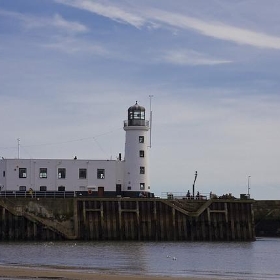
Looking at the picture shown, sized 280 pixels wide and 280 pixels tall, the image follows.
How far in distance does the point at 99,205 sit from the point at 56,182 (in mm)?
7724

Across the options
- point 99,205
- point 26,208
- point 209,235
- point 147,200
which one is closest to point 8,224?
point 26,208

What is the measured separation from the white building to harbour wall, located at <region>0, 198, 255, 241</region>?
5976 mm

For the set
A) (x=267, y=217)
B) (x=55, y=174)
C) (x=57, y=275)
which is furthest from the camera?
(x=267, y=217)

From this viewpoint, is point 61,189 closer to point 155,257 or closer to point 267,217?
point 155,257

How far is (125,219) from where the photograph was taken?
6831 centimetres

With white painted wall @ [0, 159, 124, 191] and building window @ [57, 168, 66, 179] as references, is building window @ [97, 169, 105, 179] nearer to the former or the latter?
white painted wall @ [0, 159, 124, 191]

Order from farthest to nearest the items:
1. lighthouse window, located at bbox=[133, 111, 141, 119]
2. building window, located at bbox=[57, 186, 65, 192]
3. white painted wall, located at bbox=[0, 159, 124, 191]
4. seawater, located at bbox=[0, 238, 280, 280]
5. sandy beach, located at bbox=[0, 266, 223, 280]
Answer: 1. lighthouse window, located at bbox=[133, 111, 141, 119]
2. white painted wall, located at bbox=[0, 159, 124, 191]
3. building window, located at bbox=[57, 186, 65, 192]
4. seawater, located at bbox=[0, 238, 280, 280]
5. sandy beach, located at bbox=[0, 266, 223, 280]

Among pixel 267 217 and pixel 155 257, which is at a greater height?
pixel 267 217

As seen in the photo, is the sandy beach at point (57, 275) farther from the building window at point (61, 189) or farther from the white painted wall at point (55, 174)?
the white painted wall at point (55, 174)

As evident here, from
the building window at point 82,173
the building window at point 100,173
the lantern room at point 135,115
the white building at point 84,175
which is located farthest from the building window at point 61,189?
the lantern room at point 135,115

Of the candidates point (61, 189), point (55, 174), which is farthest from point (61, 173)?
point (61, 189)

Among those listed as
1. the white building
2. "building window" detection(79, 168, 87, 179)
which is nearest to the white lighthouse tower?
the white building

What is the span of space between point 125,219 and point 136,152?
32.8ft

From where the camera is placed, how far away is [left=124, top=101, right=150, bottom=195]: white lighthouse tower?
2997 inches
